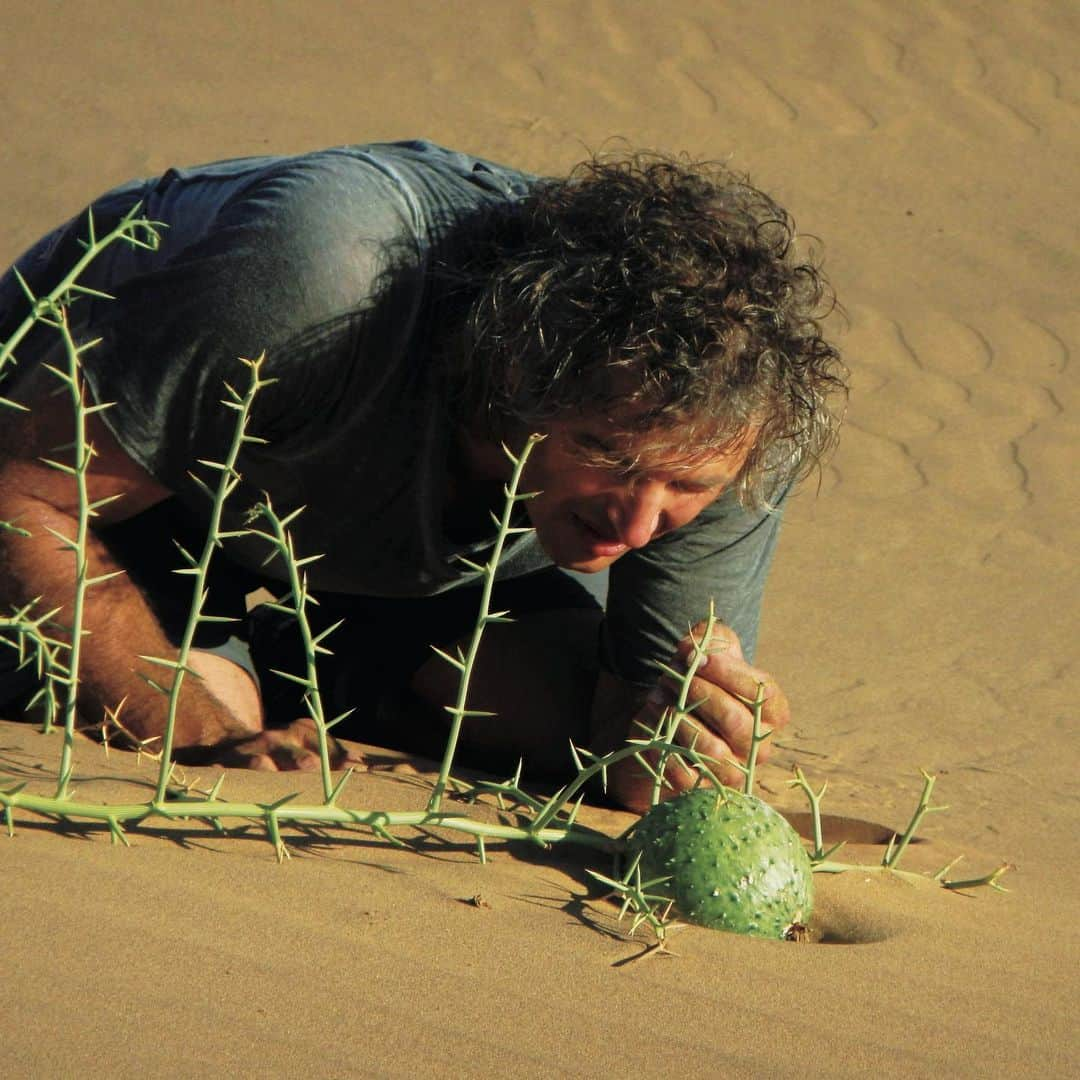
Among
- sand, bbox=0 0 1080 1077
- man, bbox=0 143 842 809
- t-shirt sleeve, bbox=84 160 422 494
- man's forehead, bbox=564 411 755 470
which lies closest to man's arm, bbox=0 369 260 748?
man, bbox=0 143 842 809

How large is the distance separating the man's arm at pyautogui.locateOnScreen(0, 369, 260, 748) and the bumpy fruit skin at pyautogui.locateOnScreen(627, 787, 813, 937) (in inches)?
38.8

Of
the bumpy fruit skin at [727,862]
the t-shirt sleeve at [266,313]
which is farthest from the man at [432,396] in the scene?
the bumpy fruit skin at [727,862]

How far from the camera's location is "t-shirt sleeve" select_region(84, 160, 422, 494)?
245 centimetres

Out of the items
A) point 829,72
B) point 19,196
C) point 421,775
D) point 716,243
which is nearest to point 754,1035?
point 421,775

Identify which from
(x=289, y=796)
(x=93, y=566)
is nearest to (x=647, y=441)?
(x=289, y=796)

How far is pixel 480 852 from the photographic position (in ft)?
6.75

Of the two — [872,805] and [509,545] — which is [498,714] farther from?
[872,805]

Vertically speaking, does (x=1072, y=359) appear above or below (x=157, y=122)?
above

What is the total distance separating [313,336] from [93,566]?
0.71 metres

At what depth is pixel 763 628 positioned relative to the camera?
4.50 m

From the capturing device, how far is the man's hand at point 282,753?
260 centimetres

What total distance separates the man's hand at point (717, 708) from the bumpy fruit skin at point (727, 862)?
1.50 feet

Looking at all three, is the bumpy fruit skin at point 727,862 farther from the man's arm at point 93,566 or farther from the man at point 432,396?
the man's arm at point 93,566

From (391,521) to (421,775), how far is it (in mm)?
473
